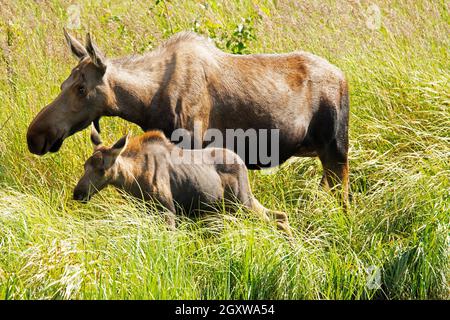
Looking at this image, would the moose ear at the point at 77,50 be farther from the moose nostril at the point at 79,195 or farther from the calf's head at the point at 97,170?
the moose nostril at the point at 79,195

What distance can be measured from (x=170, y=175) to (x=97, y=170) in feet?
2.10

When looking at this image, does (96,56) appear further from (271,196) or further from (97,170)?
(271,196)

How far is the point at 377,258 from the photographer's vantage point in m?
7.62

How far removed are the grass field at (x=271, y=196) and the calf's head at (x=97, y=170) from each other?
23 centimetres

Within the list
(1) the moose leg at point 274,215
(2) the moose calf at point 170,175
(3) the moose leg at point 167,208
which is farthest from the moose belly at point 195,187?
(1) the moose leg at point 274,215

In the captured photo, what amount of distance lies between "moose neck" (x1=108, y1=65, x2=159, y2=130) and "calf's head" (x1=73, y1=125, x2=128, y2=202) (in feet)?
2.02

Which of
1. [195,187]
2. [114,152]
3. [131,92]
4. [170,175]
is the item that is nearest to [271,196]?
[195,187]

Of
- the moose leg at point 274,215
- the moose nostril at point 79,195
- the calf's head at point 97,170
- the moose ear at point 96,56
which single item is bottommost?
the moose leg at point 274,215

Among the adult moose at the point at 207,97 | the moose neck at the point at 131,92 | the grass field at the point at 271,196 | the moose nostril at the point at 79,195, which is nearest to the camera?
the grass field at the point at 271,196

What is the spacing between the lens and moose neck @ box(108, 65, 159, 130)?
27.1ft

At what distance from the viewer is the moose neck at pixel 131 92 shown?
27.1ft

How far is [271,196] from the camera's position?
8.98m

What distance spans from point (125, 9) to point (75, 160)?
437 centimetres

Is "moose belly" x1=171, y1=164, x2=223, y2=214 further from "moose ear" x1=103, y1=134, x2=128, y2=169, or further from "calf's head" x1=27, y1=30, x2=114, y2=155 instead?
"calf's head" x1=27, y1=30, x2=114, y2=155
